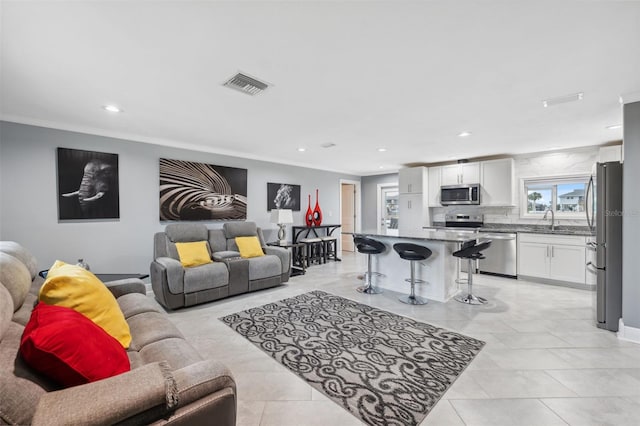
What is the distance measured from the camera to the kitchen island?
12.1 ft

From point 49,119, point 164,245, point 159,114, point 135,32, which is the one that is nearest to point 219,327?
point 164,245

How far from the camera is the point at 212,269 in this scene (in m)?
3.64

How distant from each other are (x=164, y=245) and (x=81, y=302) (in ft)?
8.19

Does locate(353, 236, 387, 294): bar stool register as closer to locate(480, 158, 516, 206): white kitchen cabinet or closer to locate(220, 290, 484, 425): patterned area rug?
locate(220, 290, 484, 425): patterned area rug

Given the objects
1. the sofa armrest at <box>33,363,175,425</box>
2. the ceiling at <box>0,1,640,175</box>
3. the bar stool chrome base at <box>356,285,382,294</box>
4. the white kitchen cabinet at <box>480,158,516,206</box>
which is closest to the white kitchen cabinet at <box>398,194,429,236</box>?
the white kitchen cabinet at <box>480,158,516,206</box>

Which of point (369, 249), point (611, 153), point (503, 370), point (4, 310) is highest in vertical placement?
point (611, 153)

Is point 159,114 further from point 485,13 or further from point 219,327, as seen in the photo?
point 485,13

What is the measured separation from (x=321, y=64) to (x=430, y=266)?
9.73 ft

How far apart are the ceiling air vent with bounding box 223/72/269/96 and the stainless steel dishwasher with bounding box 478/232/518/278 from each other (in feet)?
14.3

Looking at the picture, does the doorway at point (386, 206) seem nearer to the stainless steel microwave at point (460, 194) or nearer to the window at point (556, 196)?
the stainless steel microwave at point (460, 194)

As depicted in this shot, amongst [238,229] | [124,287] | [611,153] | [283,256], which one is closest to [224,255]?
[238,229]

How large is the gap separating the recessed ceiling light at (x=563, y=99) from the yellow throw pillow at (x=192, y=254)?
14.2 feet

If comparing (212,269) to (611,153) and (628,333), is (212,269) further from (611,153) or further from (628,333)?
(611,153)

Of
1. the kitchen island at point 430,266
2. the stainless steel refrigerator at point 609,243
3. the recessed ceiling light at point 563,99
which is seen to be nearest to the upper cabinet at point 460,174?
the kitchen island at point 430,266
